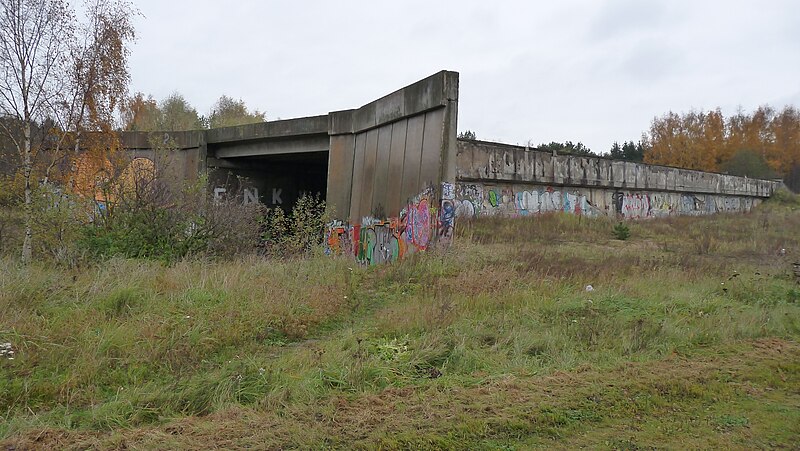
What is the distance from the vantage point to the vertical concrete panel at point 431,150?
1143 centimetres

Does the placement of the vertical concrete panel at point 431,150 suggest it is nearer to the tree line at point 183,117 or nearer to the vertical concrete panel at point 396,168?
the vertical concrete panel at point 396,168

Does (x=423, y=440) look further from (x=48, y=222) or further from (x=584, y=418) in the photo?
(x=48, y=222)

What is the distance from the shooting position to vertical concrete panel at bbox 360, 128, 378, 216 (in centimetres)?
1457

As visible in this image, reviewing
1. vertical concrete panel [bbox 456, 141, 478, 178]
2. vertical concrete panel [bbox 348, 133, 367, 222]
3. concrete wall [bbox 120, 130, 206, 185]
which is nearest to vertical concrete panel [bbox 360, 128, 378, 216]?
vertical concrete panel [bbox 348, 133, 367, 222]

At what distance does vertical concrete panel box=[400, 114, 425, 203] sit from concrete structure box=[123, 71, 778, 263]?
24 mm

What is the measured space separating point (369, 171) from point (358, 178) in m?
0.71

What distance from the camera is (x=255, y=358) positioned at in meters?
5.29

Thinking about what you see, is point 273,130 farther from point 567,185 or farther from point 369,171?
point 567,185

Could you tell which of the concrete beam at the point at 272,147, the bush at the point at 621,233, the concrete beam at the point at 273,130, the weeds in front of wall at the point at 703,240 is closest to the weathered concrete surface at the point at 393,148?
the concrete beam at the point at 273,130

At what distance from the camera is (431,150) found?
11.8 meters

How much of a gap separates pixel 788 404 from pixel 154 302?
615cm

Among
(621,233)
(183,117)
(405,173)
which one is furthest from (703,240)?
(183,117)

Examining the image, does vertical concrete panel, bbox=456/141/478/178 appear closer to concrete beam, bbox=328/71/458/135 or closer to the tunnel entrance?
concrete beam, bbox=328/71/458/135

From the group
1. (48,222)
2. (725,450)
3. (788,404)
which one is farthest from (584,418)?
(48,222)
